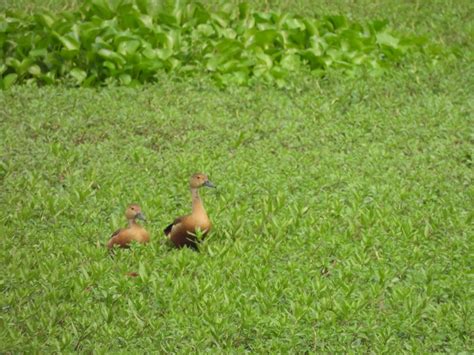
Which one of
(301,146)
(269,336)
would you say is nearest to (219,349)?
(269,336)

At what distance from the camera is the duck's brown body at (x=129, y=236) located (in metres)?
6.88

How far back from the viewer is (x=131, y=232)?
689cm

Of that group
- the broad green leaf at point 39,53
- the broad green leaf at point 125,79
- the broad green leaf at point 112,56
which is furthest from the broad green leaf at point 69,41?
the broad green leaf at point 125,79

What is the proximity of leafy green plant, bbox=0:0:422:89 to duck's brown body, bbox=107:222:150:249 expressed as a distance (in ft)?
13.6

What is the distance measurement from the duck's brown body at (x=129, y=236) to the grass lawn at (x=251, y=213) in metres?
0.08

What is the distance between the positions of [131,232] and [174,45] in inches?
186

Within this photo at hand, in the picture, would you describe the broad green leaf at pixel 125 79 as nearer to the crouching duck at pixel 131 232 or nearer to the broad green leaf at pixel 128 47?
the broad green leaf at pixel 128 47

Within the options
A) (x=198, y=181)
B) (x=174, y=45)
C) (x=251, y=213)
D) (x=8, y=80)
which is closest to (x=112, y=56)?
(x=174, y=45)

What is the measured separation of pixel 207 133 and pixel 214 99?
0.99 m

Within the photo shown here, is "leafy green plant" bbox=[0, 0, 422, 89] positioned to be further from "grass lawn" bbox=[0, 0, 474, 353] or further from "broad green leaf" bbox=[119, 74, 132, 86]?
"grass lawn" bbox=[0, 0, 474, 353]

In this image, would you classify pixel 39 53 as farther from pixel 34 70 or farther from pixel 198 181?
pixel 198 181

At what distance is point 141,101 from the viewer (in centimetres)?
1041

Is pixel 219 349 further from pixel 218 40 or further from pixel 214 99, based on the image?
pixel 218 40

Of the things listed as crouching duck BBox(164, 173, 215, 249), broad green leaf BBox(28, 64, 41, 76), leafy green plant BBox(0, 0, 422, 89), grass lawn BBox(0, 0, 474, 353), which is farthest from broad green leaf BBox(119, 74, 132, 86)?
crouching duck BBox(164, 173, 215, 249)
